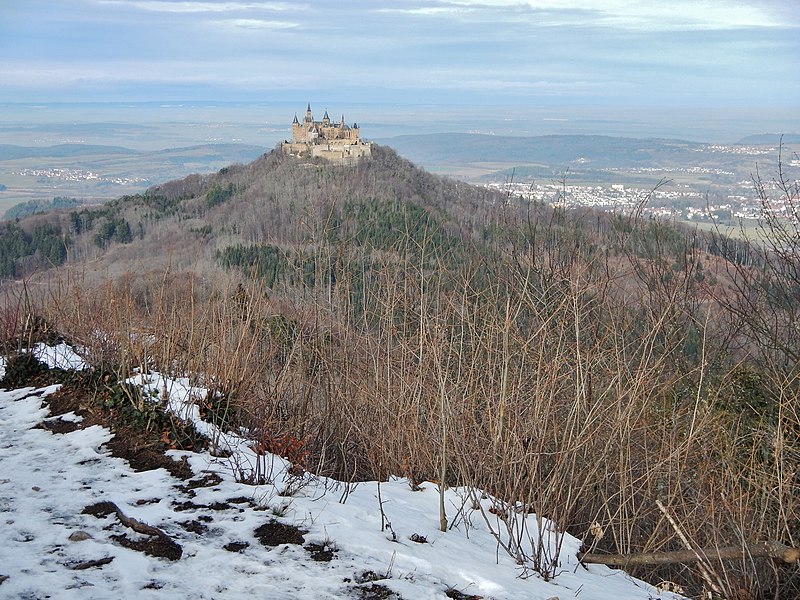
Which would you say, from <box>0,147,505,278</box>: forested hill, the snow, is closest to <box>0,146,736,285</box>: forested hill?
<box>0,147,505,278</box>: forested hill

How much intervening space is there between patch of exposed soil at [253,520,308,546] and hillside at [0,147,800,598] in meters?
0.77

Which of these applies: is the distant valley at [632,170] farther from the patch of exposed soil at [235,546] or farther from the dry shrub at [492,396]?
the patch of exposed soil at [235,546]

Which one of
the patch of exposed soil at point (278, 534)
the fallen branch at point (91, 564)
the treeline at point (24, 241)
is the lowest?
the treeline at point (24, 241)

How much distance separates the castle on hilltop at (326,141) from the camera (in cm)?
8550

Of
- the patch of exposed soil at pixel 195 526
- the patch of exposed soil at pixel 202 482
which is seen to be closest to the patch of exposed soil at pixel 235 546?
the patch of exposed soil at pixel 195 526

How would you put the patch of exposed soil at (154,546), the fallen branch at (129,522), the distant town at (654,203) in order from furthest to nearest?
1. the distant town at (654,203)
2. the fallen branch at (129,522)
3. the patch of exposed soil at (154,546)

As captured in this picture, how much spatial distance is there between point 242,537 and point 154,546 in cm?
40

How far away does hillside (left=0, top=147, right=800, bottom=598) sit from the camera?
3.49 metres

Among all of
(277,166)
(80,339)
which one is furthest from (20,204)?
(80,339)

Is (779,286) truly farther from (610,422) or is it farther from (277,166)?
(277,166)

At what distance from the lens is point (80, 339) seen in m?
5.82

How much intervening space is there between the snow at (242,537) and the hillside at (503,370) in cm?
17

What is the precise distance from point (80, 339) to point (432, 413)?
355 centimetres

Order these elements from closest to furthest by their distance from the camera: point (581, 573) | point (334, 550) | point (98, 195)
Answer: point (334, 550) < point (581, 573) < point (98, 195)
